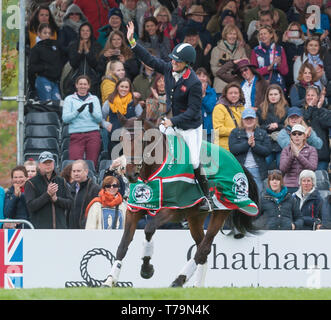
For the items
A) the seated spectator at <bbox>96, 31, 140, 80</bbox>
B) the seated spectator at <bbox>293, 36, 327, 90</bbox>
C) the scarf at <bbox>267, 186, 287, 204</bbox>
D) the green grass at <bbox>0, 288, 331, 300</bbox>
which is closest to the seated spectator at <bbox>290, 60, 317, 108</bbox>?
the seated spectator at <bbox>293, 36, 327, 90</bbox>

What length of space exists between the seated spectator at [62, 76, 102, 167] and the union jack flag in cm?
377

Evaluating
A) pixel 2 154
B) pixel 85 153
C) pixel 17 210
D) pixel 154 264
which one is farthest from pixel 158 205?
pixel 2 154

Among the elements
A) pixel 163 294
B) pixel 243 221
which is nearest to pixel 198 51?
pixel 243 221

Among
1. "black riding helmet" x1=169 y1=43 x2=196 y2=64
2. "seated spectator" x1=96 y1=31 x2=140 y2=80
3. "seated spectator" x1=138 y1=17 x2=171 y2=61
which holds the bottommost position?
"black riding helmet" x1=169 y1=43 x2=196 y2=64

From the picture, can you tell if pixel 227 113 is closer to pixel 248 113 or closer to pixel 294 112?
pixel 248 113

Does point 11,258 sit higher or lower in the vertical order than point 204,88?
lower

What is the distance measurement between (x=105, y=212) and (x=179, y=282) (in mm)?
2179

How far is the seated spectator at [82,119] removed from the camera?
620 inches

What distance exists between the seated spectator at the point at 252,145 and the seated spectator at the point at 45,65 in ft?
12.1

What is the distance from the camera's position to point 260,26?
57.2 feet

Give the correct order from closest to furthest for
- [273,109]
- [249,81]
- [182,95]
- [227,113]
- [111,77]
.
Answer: [182,95]
[227,113]
[273,109]
[249,81]
[111,77]

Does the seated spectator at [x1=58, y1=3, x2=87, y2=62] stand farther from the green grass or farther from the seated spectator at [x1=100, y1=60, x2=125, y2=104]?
the green grass

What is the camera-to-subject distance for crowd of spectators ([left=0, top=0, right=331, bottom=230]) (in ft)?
44.8

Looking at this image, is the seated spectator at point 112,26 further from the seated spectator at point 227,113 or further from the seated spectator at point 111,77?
the seated spectator at point 227,113
